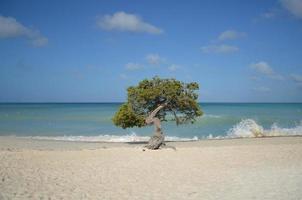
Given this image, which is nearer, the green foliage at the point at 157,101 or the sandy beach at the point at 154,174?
the sandy beach at the point at 154,174

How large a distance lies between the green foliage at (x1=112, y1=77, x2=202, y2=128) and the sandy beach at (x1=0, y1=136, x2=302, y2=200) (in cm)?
193

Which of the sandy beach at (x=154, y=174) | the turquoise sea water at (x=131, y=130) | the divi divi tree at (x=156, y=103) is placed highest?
the divi divi tree at (x=156, y=103)

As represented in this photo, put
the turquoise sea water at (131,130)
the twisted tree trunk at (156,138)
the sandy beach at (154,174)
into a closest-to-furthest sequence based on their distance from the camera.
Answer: the sandy beach at (154,174), the twisted tree trunk at (156,138), the turquoise sea water at (131,130)

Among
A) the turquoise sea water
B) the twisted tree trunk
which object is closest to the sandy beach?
the twisted tree trunk

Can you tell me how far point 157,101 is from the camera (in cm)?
1772

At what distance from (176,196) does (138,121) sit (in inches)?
370

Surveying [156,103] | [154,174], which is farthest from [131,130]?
[154,174]

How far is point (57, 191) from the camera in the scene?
859 centimetres

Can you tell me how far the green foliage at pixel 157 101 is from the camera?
17094 mm

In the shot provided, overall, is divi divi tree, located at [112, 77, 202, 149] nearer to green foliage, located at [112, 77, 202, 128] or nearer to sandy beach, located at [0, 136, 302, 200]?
green foliage, located at [112, 77, 202, 128]

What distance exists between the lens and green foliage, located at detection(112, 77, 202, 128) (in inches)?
673

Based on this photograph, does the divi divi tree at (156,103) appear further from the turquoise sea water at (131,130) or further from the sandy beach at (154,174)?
the turquoise sea water at (131,130)

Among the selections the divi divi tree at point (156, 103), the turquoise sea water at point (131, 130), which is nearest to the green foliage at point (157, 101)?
the divi divi tree at point (156, 103)

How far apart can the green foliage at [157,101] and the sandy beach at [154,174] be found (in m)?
1.93
